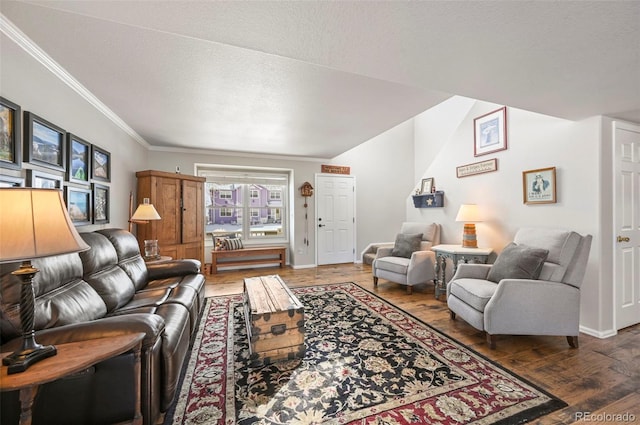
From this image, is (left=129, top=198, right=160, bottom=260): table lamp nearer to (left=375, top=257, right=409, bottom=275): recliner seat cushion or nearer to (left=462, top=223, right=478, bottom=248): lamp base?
(left=375, top=257, right=409, bottom=275): recliner seat cushion

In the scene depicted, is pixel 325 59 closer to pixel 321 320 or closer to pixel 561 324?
pixel 321 320

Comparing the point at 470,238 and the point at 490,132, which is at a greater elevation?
the point at 490,132

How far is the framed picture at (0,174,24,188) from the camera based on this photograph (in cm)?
151

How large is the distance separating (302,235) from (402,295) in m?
2.55

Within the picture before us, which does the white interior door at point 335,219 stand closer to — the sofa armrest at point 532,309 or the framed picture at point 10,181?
the sofa armrest at point 532,309

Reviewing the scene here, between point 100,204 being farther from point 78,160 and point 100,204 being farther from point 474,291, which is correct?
point 474,291

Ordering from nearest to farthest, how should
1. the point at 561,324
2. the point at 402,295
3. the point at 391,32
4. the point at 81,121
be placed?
the point at 391,32, the point at 561,324, the point at 81,121, the point at 402,295

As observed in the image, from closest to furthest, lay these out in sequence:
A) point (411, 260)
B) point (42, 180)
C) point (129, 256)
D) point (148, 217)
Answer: point (42, 180)
point (129, 256)
point (148, 217)
point (411, 260)

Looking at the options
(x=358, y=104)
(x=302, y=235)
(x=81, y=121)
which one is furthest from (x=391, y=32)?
(x=302, y=235)

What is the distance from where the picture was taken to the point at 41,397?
44.3 inches

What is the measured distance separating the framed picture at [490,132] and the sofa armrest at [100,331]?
4.05 meters

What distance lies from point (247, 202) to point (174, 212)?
1.75 meters

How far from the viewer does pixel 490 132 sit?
3.39 m

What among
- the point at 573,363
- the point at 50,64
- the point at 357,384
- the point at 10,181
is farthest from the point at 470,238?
the point at 50,64
